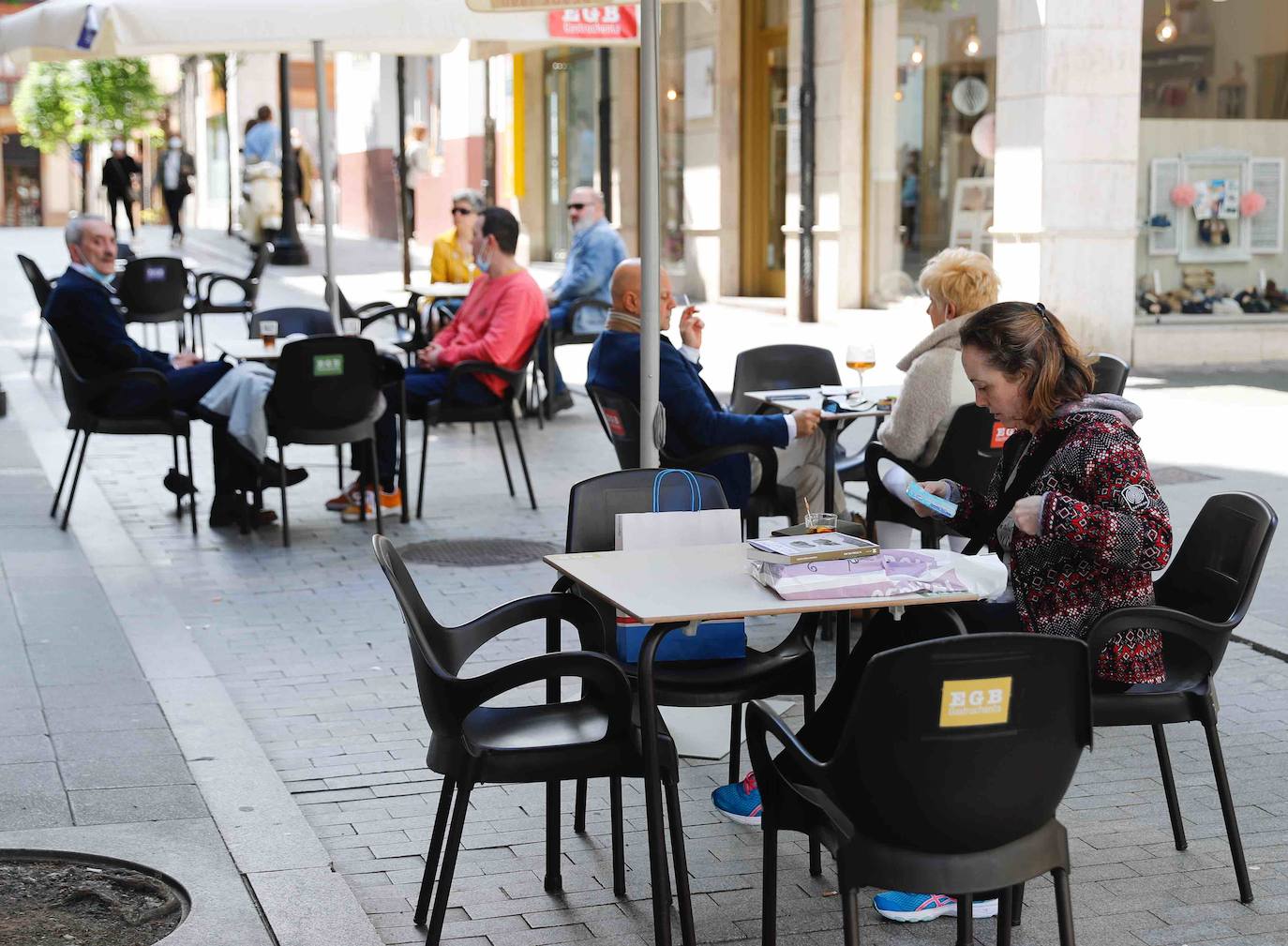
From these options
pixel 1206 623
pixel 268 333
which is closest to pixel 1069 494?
pixel 1206 623

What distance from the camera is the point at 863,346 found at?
23.4 feet

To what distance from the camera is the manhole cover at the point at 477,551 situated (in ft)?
26.2

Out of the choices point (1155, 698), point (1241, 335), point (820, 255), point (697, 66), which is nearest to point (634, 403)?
point (1155, 698)

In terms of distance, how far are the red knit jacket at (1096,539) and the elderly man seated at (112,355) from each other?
529cm

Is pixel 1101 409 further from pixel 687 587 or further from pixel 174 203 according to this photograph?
pixel 174 203

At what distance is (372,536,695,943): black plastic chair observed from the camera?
12.2 ft

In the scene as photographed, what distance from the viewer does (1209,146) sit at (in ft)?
47.1

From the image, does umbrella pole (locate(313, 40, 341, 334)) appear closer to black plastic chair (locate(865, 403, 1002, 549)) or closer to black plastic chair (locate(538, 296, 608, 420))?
black plastic chair (locate(538, 296, 608, 420))

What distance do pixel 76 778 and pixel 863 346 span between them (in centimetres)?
367

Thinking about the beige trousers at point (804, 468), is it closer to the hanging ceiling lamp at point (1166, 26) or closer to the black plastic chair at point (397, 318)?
the black plastic chair at point (397, 318)

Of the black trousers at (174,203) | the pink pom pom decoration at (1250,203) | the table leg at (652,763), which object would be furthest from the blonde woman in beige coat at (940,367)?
the black trousers at (174,203)

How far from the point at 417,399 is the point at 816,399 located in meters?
2.92

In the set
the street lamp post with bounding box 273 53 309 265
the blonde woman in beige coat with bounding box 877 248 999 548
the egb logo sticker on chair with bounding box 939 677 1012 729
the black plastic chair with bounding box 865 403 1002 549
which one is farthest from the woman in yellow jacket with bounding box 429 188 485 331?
the street lamp post with bounding box 273 53 309 265

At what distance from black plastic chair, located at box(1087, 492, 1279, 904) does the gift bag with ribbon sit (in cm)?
95
